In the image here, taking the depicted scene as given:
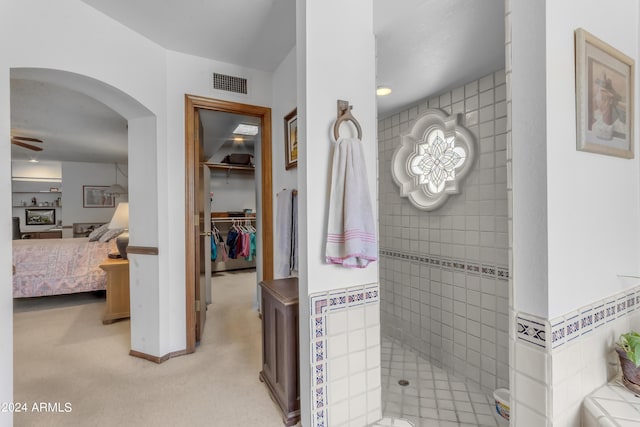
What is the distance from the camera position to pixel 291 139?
7.81 ft

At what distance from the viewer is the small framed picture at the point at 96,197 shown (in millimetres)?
6355

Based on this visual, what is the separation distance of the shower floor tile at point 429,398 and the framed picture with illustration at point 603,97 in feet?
4.94

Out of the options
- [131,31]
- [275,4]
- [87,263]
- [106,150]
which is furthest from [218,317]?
[106,150]

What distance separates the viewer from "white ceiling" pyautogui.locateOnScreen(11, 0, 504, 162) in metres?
1.40

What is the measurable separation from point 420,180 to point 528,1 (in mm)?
1468

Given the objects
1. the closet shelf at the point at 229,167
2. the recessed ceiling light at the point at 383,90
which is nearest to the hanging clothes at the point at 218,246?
the closet shelf at the point at 229,167

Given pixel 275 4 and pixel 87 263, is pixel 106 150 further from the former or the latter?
pixel 275 4

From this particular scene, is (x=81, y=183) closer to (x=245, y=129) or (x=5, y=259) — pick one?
(x=245, y=129)

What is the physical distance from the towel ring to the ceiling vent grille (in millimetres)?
1536

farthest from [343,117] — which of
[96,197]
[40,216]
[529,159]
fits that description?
[40,216]

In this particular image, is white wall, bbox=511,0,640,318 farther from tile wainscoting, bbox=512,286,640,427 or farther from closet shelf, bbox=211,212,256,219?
closet shelf, bbox=211,212,256,219

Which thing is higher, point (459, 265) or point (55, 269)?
point (459, 265)

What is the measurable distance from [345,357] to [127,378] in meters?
1.64

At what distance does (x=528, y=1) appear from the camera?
1.03 meters
